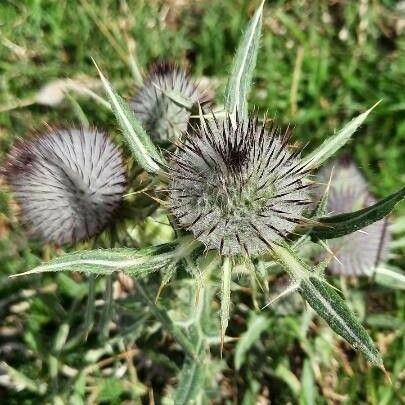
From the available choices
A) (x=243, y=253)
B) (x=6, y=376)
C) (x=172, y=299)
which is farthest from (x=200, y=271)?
(x=6, y=376)

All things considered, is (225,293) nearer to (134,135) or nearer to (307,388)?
(134,135)

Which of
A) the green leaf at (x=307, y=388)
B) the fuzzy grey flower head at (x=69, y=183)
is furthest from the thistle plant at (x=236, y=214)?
the green leaf at (x=307, y=388)

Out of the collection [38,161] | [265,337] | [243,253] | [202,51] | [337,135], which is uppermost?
[202,51]

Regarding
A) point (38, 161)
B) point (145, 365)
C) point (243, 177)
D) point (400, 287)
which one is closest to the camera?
point (243, 177)

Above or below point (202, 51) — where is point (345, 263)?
below

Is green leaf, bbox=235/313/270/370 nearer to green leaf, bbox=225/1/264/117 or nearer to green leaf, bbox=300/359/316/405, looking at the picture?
green leaf, bbox=300/359/316/405

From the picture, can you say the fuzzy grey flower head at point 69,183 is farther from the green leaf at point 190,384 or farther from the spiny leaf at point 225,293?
the green leaf at point 190,384

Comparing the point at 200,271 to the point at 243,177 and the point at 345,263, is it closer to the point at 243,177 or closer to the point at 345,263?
the point at 243,177
